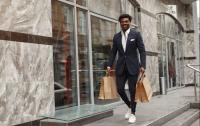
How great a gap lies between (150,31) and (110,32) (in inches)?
154

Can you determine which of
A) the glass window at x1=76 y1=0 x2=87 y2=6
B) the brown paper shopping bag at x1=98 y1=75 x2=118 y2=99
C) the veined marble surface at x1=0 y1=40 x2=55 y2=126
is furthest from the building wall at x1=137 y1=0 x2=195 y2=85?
the veined marble surface at x1=0 y1=40 x2=55 y2=126

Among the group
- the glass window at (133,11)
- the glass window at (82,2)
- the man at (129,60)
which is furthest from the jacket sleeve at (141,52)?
the glass window at (133,11)

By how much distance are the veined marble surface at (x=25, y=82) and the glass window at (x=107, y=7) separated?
2967 mm

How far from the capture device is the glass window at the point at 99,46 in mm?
10555

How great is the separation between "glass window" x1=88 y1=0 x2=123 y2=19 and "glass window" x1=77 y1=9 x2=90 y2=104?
1.97ft

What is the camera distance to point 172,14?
19.1m

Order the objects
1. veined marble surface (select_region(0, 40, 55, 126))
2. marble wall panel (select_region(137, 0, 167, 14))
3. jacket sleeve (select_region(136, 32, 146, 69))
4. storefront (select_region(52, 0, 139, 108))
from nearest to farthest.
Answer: veined marble surface (select_region(0, 40, 55, 126)) → jacket sleeve (select_region(136, 32, 146, 69)) → storefront (select_region(52, 0, 139, 108)) → marble wall panel (select_region(137, 0, 167, 14))

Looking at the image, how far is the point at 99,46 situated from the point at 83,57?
1.15 m

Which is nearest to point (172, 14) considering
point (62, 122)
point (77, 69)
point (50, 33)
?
point (77, 69)

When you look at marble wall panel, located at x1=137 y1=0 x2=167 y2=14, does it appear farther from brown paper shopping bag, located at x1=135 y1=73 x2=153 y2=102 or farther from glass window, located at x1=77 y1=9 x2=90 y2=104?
brown paper shopping bag, located at x1=135 y1=73 x2=153 y2=102

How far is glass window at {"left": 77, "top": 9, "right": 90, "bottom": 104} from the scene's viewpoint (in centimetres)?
976

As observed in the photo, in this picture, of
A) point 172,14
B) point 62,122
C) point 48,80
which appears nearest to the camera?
point 62,122

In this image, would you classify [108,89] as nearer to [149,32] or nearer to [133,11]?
[133,11]

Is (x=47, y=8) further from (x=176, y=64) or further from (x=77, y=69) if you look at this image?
(x=176, y=64)
